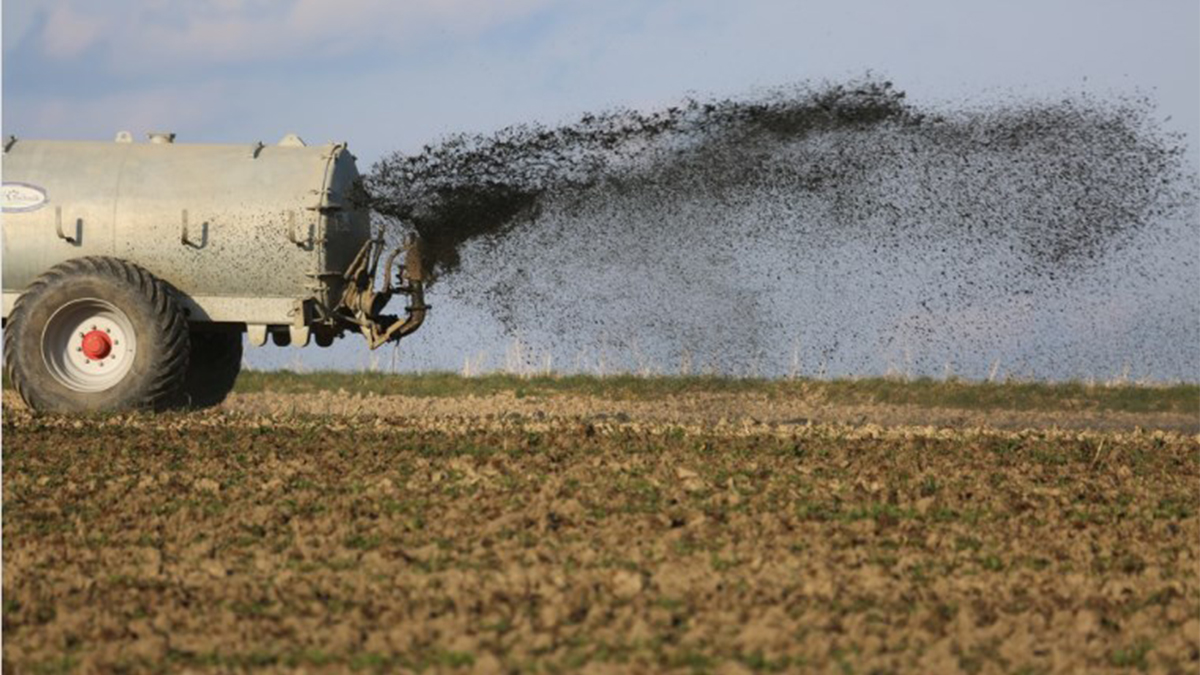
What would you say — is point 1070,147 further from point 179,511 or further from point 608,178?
point 179,511

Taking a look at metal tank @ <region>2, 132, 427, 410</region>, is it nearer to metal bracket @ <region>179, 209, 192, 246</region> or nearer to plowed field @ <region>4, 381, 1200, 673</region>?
metal bracket @ <region>179, 209, 192, 246</region>

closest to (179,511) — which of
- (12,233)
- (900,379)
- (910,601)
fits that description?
(910,601)

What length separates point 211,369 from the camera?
64.7 ft

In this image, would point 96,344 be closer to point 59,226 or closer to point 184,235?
point 59,226

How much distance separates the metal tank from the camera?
57.2 feet

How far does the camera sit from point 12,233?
1789 cm

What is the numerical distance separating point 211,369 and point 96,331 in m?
2.07

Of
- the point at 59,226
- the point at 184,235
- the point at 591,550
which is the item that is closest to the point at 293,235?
the point at 184,235

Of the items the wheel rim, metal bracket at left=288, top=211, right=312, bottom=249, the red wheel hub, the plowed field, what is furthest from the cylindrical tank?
the plowed field

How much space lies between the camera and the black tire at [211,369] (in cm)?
1962

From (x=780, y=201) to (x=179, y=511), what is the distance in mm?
7969

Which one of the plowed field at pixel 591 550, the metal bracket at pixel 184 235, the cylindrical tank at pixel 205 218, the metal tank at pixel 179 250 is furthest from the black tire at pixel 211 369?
the plowed field at pixel 591 550

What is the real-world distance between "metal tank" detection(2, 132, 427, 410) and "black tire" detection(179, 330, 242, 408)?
1.49 m

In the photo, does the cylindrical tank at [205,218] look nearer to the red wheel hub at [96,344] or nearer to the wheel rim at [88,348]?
the wheel rim at [88,348]
